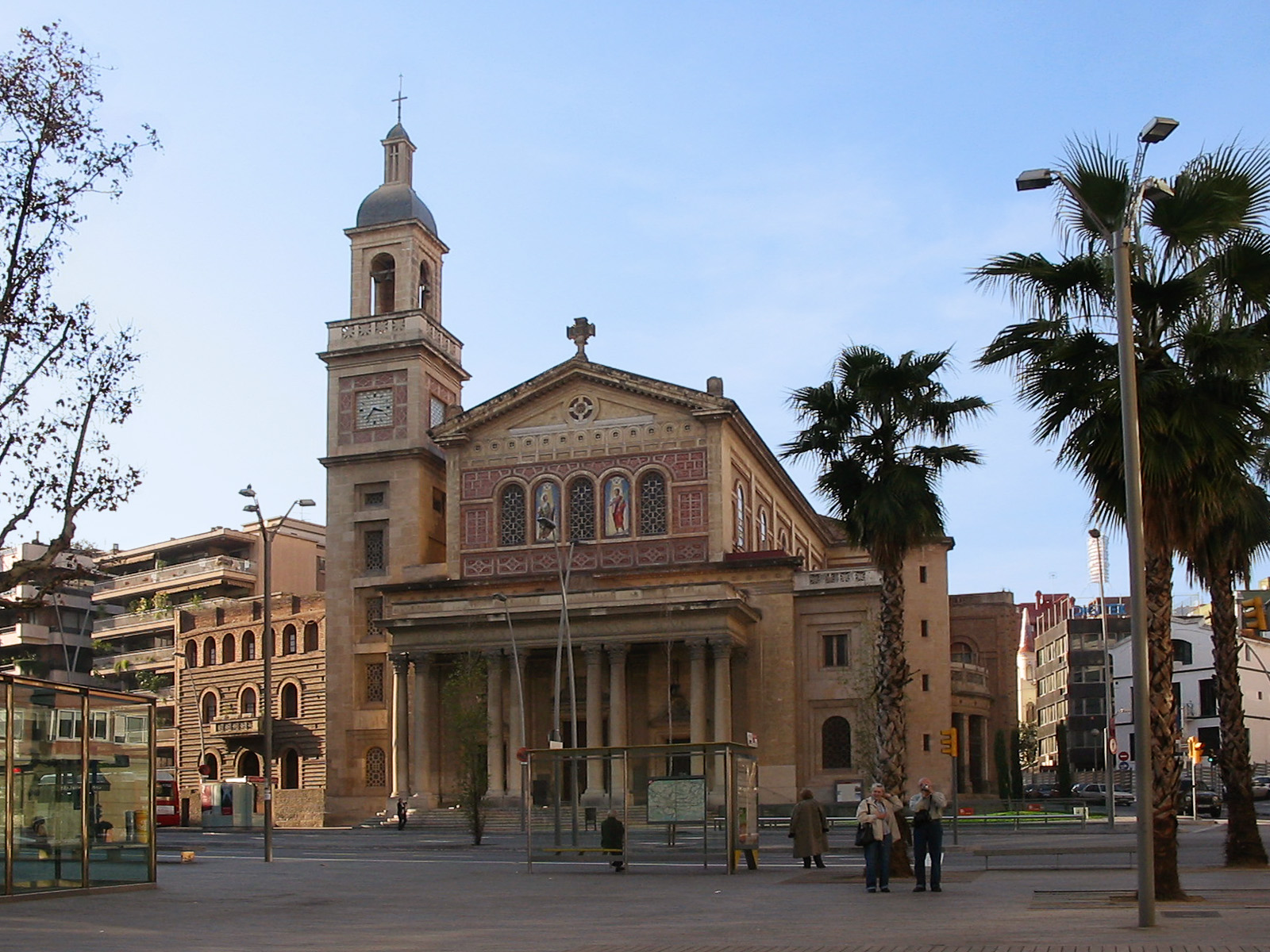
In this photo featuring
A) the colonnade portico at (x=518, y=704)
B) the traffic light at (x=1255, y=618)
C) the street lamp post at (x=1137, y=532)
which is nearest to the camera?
the street lamp post at (x=1137, y=532)

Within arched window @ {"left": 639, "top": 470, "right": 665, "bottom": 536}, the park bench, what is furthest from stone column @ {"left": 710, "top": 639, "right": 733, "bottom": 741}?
the park bench

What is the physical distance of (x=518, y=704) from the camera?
62688mm

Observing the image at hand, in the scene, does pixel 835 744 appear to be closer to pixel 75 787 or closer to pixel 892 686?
pixel 892 686

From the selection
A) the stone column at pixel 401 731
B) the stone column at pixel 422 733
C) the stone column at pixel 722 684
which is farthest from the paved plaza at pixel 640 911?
the stone column at pixel 401 731

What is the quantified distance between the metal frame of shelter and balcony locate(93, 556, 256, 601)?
63.6 meters

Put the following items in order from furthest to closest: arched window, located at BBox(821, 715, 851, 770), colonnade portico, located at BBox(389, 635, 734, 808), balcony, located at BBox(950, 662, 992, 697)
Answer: balcony, located at BBox(950, 662, 992, 697) < arched window, located at BBox(821, 715, 851, 770) < colonnade portico, located at BBox(389, 635, 734, 808)

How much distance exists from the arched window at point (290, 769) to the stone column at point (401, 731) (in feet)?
42.5

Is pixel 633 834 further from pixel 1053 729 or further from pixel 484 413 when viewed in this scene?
pixel 1053 729

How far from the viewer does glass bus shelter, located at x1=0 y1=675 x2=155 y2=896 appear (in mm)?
20375

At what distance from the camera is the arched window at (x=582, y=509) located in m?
65.3

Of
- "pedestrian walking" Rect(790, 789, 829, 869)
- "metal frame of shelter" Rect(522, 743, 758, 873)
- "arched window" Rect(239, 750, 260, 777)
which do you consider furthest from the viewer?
"arched window" Rect(239, 750, 260, 777)

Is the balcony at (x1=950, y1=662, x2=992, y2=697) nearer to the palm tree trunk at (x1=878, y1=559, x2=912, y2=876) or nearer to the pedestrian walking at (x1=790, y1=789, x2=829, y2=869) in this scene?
the pedestrian walking at (x1=790, y1=789, x2=829, y2=869)

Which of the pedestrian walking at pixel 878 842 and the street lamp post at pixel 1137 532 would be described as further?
the pedestrian walking at pixel 878 842

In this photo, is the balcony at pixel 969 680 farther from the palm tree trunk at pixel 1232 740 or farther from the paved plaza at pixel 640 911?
the palm tree trunk at pixel 1232 740
